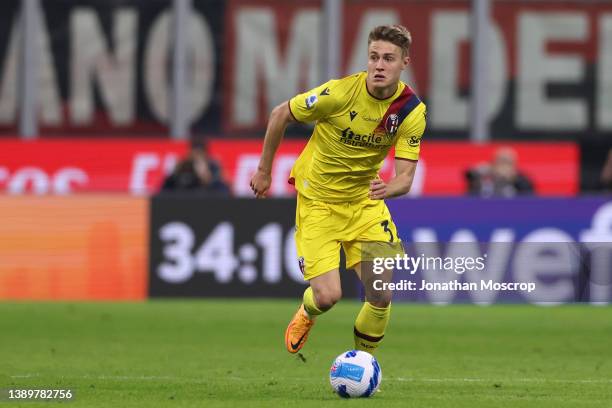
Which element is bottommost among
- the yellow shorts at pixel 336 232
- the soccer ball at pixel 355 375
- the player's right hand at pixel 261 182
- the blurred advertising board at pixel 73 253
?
the blurred advertising board at pixel 73 253

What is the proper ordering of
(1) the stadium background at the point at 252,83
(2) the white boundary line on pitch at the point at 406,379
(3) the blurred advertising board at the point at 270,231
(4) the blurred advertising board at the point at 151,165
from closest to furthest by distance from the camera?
1. (2) the white boundary line on pitch at the point at 406,379
2. (3) the blurred advertising board at the point at 270,231
3. (4) the blurred advertising board at the point at 151,165
4. (1) the stadium background at the point at 252,83

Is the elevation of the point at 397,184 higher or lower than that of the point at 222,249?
higher

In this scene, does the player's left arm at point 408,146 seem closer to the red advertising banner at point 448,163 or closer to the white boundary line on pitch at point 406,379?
the white boundary line on pitch at point 406,379

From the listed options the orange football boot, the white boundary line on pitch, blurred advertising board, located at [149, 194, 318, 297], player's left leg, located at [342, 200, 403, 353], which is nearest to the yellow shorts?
player's left leg, located at [342, 200, 403, 353]

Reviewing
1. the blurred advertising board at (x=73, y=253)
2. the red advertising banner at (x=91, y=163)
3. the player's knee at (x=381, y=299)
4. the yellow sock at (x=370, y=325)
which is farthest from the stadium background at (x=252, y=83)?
the player's knee at (x=381, y=299)

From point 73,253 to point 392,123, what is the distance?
7919 millimetres

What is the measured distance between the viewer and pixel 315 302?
30.4 feet

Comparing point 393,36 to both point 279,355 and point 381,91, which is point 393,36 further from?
point 279,355

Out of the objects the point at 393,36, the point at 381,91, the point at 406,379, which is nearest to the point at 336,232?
the point at 381,91

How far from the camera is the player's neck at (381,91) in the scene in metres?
8.95

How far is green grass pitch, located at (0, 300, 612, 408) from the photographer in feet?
29.1

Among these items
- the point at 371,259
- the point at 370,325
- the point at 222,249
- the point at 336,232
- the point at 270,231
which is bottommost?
the point at 222,249

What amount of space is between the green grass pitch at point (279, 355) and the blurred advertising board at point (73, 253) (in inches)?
8.0

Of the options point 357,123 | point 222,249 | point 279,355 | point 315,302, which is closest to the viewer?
point 357,123
